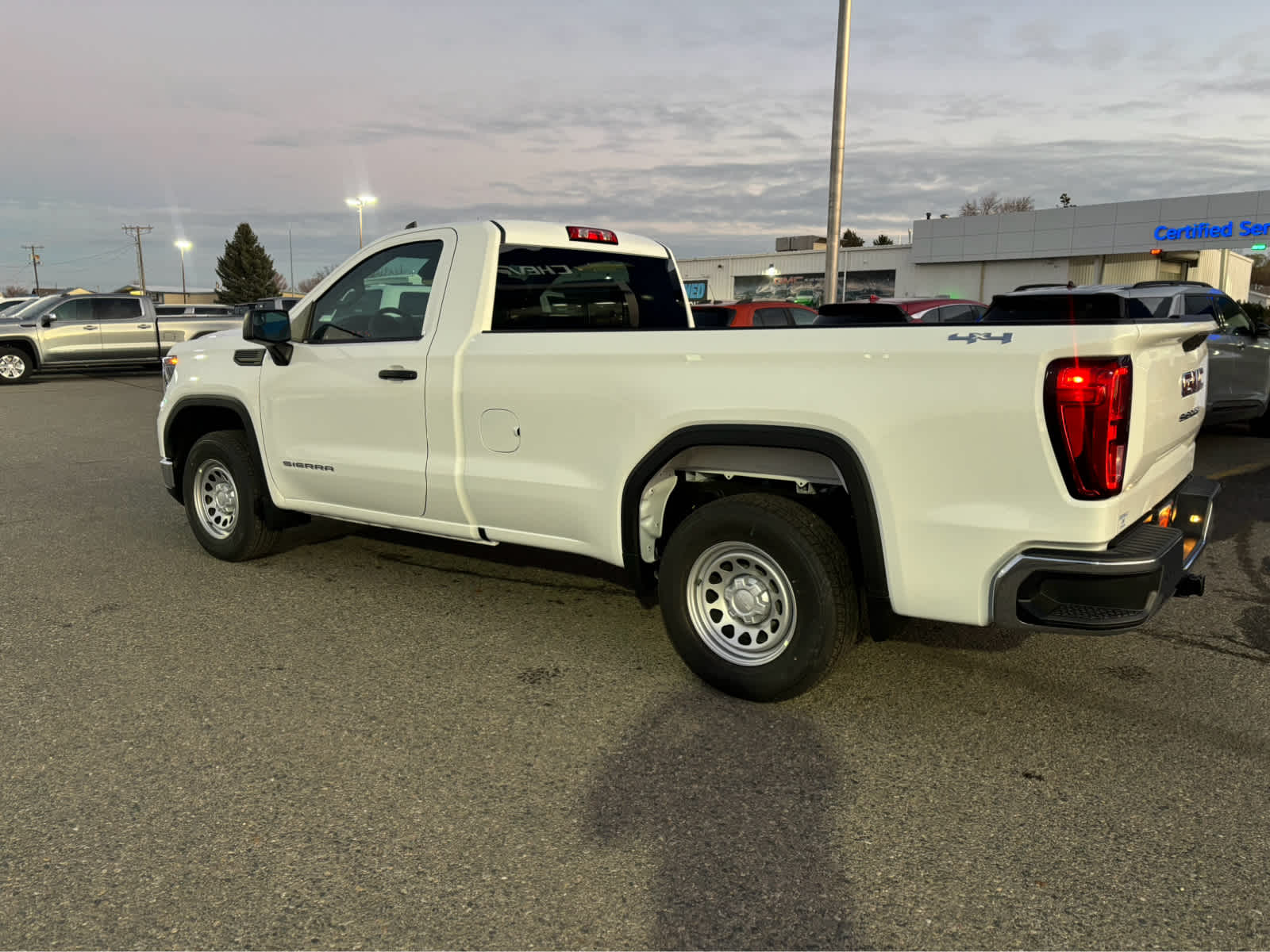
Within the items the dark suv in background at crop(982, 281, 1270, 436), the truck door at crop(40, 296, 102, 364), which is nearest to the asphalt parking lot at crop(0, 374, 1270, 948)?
the dark suv in background at crop(982, 281, 1270, 436)

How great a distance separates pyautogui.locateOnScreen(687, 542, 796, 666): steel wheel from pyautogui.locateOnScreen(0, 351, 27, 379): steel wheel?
2228cm

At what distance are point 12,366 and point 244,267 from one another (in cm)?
8527

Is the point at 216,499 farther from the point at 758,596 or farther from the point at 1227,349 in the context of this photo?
the point at 1227,349

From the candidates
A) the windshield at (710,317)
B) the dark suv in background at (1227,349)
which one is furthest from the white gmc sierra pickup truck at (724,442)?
the dark suv in background at (1227,349)

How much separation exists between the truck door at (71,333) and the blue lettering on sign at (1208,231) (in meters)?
41.3

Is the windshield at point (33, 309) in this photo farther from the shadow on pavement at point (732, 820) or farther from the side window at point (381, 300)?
the shadow on pavement at point (732, 820)

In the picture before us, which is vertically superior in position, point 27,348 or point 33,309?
point 33,309

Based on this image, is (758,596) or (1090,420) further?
(758,596)

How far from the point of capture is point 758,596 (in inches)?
153

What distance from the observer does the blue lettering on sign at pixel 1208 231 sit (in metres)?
40.0

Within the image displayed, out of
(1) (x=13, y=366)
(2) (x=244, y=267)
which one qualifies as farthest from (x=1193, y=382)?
(2) (x=244, y=267)

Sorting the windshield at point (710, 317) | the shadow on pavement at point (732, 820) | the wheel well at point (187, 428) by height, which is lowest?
the shadow on pavement at point (732, 820)

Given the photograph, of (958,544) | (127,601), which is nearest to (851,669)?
(958,544)

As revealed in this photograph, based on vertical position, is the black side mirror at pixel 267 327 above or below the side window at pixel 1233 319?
above
